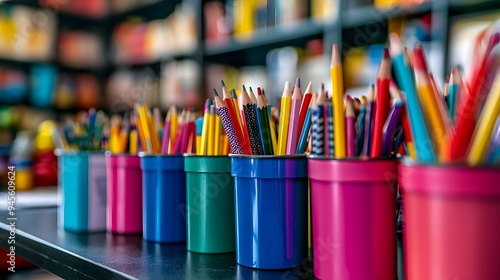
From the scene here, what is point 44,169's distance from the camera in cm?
157

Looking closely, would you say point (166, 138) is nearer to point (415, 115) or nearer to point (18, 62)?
point (415, 115)

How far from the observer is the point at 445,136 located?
350mm

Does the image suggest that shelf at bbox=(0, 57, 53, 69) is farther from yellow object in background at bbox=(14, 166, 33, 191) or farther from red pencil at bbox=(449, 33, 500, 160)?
red pencil at bbox=(449, 33, 500, 160)

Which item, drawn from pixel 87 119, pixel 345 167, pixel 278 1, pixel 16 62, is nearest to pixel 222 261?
pixel 345 167

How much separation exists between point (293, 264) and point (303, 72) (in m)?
1.78

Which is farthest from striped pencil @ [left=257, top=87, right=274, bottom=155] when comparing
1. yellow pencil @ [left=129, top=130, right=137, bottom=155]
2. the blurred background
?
the blurred background

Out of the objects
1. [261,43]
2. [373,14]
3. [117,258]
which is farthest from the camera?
[261,43]

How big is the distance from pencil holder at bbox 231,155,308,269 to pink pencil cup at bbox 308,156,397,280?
5 centimetres

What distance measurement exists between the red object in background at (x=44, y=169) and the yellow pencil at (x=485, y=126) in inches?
59.1

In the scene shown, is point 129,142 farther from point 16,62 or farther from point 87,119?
point 16,62

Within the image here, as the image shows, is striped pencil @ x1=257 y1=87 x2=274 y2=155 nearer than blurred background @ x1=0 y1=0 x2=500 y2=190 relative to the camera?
Yes

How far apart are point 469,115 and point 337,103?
0.12m

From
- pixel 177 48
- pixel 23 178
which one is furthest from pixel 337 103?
pixel 177 48

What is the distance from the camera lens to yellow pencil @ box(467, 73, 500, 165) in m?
0.33
